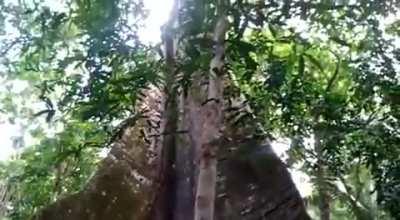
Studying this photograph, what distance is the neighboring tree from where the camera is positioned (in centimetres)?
238

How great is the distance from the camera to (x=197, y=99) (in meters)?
3.61

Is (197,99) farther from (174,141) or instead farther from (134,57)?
(134,57)

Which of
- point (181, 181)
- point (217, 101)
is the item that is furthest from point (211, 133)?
point (181, 181)

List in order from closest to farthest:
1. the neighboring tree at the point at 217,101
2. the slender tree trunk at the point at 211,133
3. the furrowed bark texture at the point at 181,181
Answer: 1. the slender tree trunk at the point at 211,133
2. the neighboring tree at the point at 217,101
3. the furrowed bark texture at the point at 181,181

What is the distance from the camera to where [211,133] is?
230 centimetres

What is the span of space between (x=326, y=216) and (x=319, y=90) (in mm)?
1724

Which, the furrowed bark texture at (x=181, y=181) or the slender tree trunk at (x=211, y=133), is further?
the furrowed bark texture at (x=181, y=181)

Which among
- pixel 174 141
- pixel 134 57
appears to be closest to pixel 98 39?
pixel 134 57

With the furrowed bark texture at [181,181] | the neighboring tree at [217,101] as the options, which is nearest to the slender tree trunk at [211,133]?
the neighboring tree at [217,101]

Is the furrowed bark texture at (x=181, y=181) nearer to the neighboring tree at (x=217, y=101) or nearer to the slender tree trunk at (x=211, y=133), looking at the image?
the neighboring tree at (x=217, y=101)

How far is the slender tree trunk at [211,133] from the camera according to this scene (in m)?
2.18

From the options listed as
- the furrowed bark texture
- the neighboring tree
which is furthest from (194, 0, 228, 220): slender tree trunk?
the furrowed bark texture

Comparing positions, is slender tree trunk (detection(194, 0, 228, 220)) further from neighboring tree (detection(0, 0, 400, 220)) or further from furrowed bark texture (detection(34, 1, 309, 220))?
furrowed bark texture (detection(34, 1, 309, 220))

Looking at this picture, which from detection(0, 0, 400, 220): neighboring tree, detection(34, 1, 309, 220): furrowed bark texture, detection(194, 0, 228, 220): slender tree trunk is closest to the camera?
detection(194, 0, 228, 220): slender tree trunk
